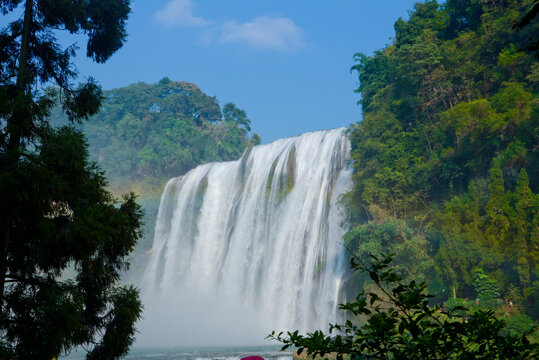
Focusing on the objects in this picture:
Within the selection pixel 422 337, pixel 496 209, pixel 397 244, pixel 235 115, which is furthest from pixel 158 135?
pixel 422 337

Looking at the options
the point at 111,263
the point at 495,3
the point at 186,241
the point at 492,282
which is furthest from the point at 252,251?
the point at 111,263

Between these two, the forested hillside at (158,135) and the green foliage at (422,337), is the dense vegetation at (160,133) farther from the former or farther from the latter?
the green foliage at (422,337)

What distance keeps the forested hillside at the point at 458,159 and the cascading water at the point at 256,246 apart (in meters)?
2.65

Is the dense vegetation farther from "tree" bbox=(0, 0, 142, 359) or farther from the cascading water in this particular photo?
"tree" bbox=(0, 0, 142, 359)

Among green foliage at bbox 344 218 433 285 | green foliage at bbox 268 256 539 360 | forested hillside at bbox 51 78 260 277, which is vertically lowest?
green foliage at bbox 268 256 539 360

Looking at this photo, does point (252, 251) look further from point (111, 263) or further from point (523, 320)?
point (111, 263)

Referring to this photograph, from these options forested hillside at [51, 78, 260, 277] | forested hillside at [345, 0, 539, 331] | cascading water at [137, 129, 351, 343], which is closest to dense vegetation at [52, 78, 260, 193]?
forested hillside at [51, 78, 260, 277]

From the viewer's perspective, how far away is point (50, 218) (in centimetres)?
629

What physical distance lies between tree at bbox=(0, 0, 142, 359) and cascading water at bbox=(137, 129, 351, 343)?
1583 cm

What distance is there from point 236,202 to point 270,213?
12.9ft

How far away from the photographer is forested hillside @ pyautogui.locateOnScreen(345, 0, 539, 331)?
15266 millimetres

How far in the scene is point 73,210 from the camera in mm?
6367

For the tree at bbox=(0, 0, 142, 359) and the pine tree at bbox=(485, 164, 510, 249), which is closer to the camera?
the tree at bbox=(0, 0, 142, 359)

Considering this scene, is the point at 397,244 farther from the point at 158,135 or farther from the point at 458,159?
the point at 158,135
